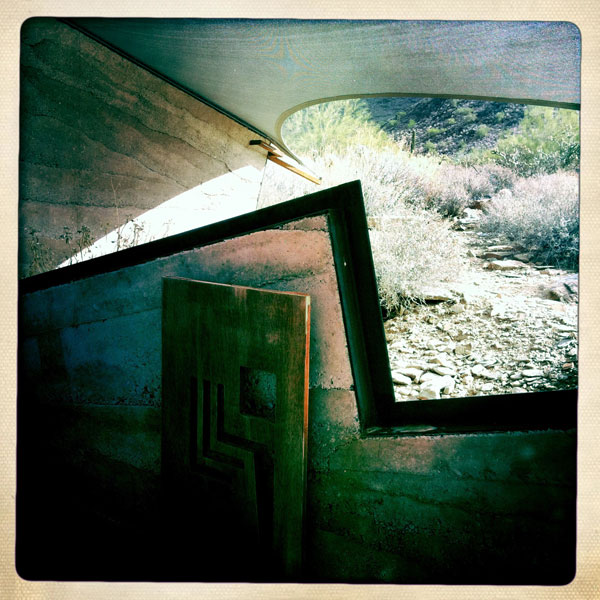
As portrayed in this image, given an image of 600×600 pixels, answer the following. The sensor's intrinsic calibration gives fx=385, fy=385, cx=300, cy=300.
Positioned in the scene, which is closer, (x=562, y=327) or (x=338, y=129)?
(x=562, y=327)

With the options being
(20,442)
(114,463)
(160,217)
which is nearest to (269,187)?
(160,217)

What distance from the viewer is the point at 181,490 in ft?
4.55

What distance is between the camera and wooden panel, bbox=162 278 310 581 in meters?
1.26

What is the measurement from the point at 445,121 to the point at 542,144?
0.34 meters

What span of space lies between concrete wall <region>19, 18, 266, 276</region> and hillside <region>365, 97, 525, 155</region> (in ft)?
2.13

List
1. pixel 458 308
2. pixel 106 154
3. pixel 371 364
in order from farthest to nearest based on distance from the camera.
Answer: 1. pixel 106 154
2. pixel 458 308
3. pixel 371 364

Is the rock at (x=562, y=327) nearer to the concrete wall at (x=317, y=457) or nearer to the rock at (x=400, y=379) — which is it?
the concrete wall at (x=317, y=457)

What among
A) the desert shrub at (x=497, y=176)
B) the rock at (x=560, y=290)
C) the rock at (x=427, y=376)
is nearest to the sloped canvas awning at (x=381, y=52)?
the desert shrub at (x=497, y=176)

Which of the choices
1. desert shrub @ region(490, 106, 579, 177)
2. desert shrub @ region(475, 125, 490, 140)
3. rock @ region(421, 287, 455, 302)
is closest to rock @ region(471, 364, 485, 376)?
rock @ region(421, 287, 455, 302)

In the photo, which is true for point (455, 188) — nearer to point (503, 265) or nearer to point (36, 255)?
point (503, 265)

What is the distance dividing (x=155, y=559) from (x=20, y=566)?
0.47m

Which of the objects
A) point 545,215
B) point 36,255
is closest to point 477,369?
point 545,215

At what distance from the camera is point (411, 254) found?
1.44m

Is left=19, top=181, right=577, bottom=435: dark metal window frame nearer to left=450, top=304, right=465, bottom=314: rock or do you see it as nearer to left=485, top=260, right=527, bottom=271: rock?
left=450, top=304, right=465, bottom=314: rock
